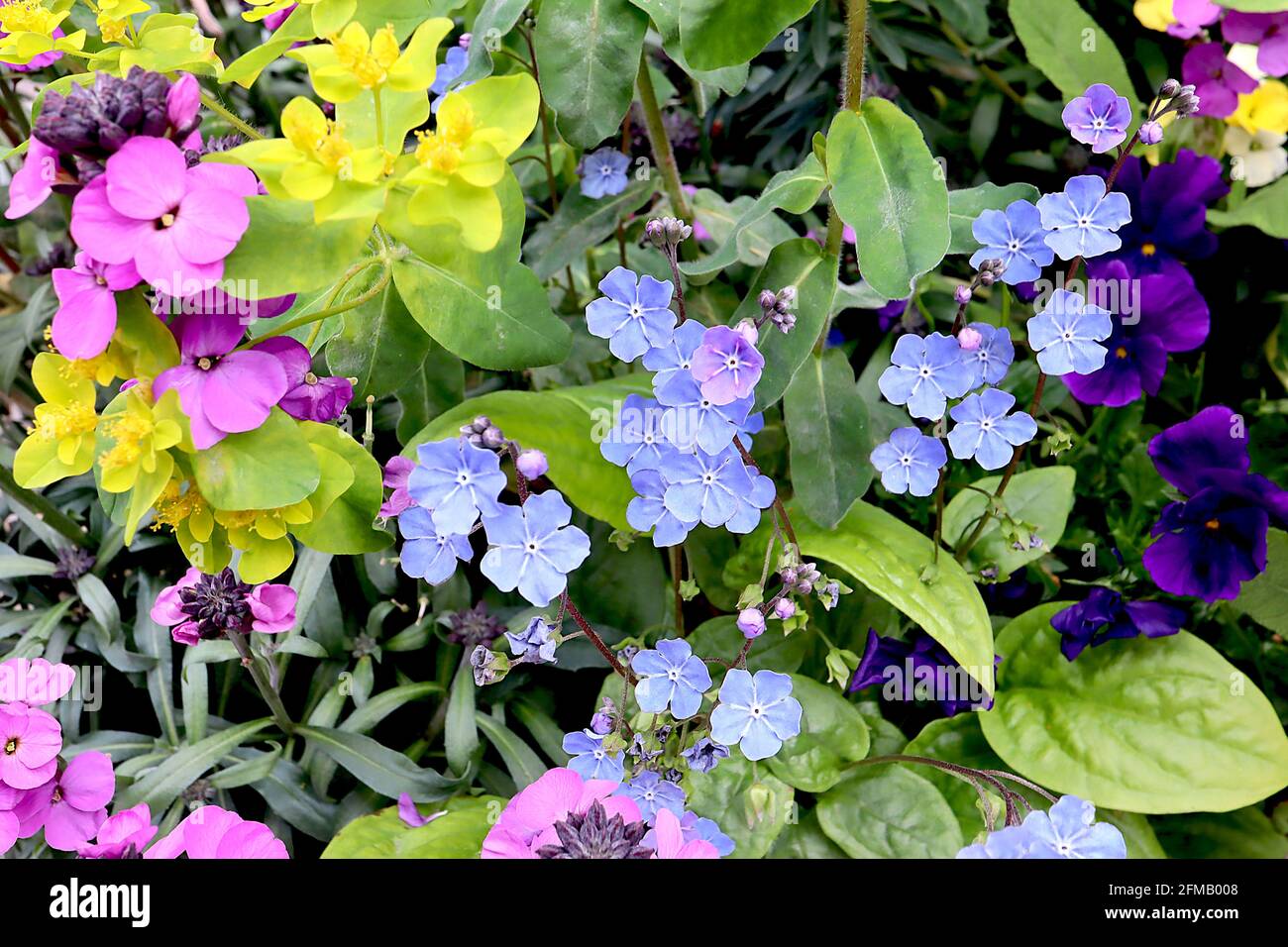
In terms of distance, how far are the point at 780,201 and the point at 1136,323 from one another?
0.44 metres

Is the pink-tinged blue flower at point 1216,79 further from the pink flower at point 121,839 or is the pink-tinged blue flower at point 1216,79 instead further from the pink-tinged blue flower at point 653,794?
the pink flower at point 121,839

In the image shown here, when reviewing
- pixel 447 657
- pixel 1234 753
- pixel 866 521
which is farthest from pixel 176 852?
pixel 1234 753

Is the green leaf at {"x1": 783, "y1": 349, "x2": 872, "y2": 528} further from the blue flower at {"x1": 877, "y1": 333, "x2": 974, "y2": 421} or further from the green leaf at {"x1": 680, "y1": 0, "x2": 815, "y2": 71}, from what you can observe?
the green leaf at {"x1": 680, "y1": 0, "x2": 815, "y2": 71}

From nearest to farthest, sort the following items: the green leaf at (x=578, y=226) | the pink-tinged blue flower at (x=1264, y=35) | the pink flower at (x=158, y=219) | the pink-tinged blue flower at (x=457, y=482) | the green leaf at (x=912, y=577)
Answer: the pink flower at (x=158, y=219) → the pink-tinged blue flower at (x=457, y=482) → the green leaf at (x=912, y=577) → the green leaf at (x=578, y=226) → the pink-tinged blue flower at (x=1264, y=35)

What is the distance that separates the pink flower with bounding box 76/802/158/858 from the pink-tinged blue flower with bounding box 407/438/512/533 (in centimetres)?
38

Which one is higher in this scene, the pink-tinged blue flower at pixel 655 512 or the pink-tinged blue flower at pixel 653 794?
the pink-tinged blue flower at pixel 655 512

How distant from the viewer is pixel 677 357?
0.81 metres

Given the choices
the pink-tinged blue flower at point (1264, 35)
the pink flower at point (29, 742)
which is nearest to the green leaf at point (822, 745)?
the pink flower at point (29, 742)

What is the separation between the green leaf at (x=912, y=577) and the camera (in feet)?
3.07

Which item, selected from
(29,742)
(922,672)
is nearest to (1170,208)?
(922,672)

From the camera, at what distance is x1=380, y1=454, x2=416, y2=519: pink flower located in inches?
33.0

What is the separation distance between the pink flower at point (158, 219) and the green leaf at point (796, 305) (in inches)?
17.3

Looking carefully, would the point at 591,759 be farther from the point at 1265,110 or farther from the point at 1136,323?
the point at 1265,110
